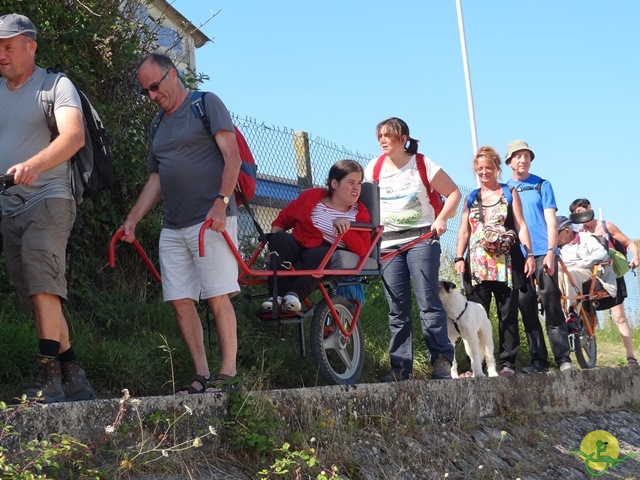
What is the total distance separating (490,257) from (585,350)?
11.4 ft

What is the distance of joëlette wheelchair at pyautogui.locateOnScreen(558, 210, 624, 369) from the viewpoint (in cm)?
1041

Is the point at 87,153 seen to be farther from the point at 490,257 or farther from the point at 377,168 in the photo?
the point at 490,257

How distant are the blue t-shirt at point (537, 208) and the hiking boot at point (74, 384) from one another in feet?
14.1

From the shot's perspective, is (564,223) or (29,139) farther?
(564,223)

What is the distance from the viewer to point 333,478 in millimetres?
4172

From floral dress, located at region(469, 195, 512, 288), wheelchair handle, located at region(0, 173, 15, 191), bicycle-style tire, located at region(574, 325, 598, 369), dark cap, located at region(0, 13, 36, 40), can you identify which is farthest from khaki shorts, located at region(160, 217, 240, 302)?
bicycle-style tire, located at region(574, 325, 598, 369)

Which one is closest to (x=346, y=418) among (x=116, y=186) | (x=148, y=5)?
(x=116, y=186)

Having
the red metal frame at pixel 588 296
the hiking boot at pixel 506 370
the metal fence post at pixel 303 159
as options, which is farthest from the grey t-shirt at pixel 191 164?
the red metal frame at pixel 588 296

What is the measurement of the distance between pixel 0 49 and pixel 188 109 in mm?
1116

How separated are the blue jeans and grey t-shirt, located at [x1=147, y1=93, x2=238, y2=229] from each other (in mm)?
1766

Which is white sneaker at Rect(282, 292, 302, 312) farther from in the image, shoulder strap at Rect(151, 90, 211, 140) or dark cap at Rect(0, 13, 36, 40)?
dark cap at Rect(0, 13, 36, 40)

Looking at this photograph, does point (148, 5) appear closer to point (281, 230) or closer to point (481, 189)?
point (281, 230)

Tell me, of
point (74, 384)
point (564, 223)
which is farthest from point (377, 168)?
point (564, 223)

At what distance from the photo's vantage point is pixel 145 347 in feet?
20.0
